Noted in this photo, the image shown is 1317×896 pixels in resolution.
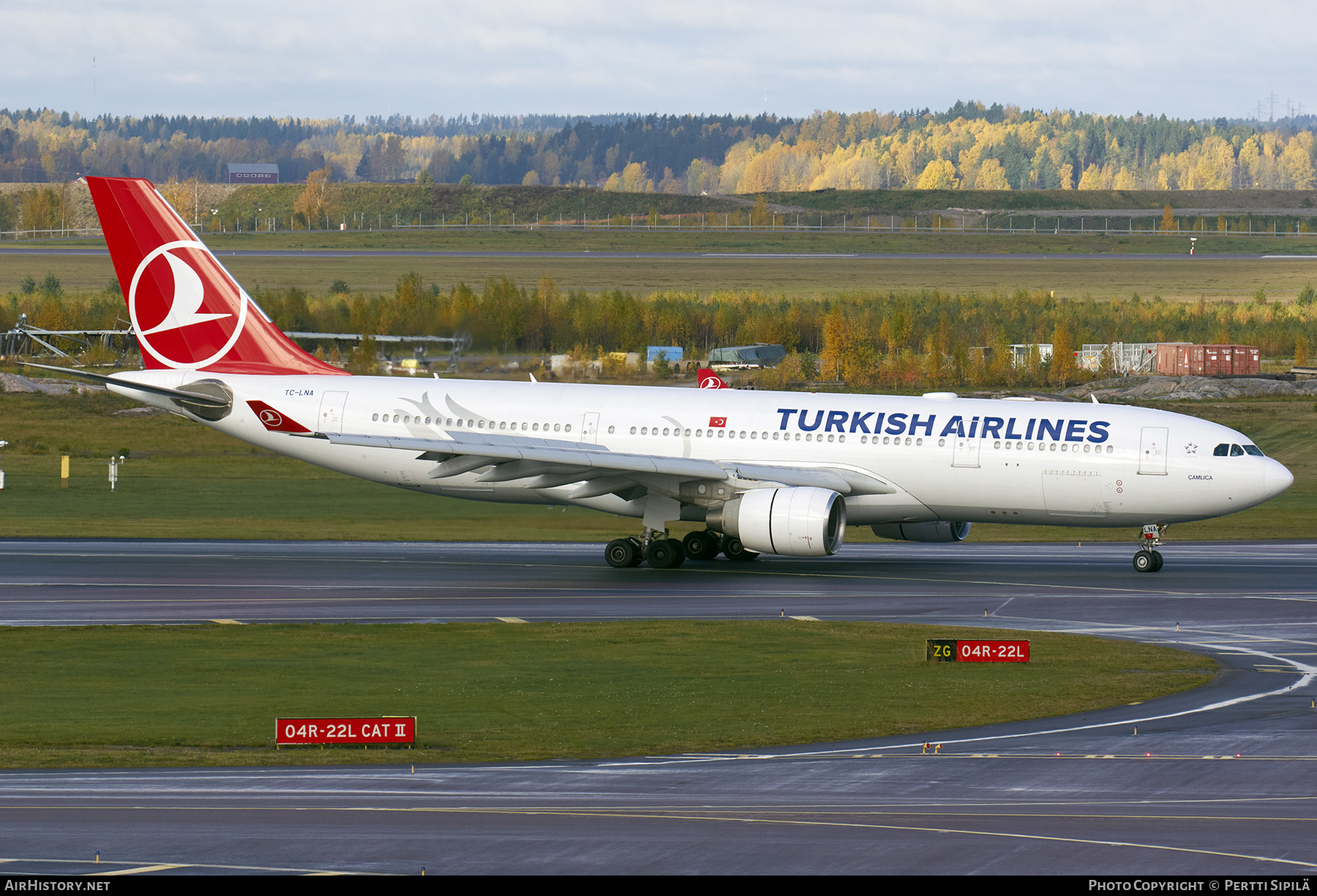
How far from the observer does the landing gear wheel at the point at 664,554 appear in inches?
1630

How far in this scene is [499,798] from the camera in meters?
17.2

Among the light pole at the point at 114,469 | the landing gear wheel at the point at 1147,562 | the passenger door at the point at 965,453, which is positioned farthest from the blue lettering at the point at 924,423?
the light pole at the point at 114,469

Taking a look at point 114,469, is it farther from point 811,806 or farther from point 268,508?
point 811,806

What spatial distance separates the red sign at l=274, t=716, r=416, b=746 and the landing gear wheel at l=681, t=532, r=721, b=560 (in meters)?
21.8

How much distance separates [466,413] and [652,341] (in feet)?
183

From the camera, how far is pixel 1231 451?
39031mm

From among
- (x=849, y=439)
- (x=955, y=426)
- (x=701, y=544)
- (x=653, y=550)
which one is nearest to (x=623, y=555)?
(x=653, y=550)

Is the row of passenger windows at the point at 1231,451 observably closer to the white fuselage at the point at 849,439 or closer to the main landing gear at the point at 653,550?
the white fuselage at the point at 849,439

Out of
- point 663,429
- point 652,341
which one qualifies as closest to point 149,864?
point 663,429

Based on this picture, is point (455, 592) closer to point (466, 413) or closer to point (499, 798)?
point (466, 413)

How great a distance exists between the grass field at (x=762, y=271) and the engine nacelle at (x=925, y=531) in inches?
3297

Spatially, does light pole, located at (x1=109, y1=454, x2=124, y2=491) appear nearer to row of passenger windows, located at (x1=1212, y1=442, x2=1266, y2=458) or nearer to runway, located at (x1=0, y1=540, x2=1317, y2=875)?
runway, located at (x1=0, y1=540, x2=1317, y2=875)

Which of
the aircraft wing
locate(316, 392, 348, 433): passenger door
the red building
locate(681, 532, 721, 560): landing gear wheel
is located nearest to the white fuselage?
locate(316, 392, 348, 433): passenger door

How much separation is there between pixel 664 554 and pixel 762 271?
109 m
